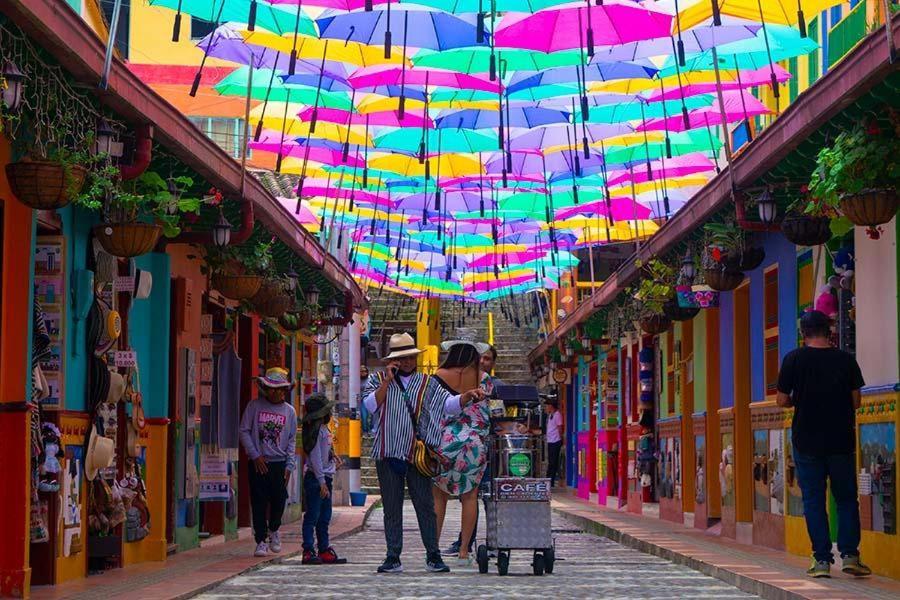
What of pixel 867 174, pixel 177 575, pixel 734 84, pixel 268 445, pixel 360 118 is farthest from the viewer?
pixel 360 118

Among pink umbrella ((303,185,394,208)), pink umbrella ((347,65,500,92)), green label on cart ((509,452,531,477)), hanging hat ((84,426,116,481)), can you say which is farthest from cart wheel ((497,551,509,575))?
pink umbrella ((303,185,394,208))

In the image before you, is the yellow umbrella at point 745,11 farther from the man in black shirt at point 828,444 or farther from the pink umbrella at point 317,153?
the pink umbrella at point 317,153

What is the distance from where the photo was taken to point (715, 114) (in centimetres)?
1953

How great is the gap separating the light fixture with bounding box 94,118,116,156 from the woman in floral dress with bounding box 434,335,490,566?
372 centimetres

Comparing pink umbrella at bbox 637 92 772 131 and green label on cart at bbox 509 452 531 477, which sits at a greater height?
pink umbrella at bbox 637 92 772 131

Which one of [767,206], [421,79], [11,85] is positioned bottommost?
[11,85]

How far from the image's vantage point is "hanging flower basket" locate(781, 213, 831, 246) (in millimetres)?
12922

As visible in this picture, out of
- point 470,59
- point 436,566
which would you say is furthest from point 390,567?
point 470,59

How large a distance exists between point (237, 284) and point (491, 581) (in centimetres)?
606

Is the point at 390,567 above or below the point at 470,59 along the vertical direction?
below

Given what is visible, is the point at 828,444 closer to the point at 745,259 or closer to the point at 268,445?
the point at 745,259

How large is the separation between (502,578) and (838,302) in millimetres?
3711

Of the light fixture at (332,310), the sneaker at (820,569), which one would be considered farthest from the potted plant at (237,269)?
the sneaker at (820,569)

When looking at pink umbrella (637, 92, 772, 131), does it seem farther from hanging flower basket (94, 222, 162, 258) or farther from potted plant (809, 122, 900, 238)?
hanging flower basket (94, 222, 162, 258)
